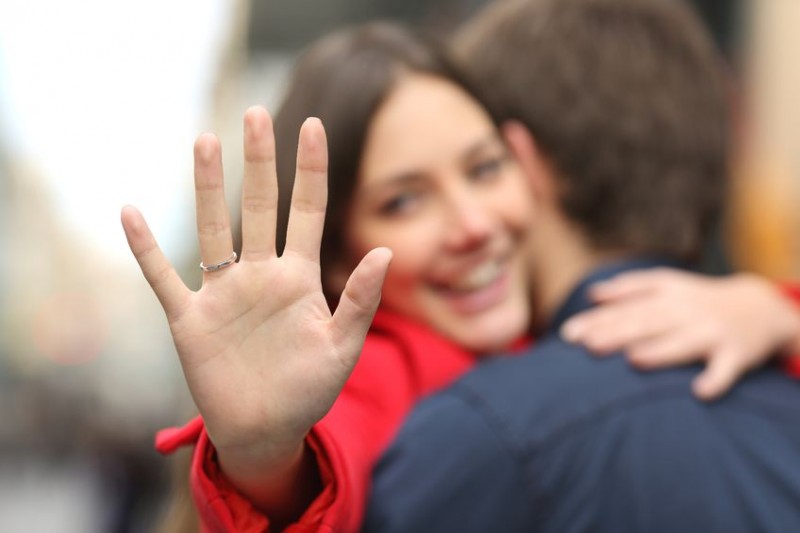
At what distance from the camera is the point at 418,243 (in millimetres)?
1664

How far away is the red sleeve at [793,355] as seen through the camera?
154cm

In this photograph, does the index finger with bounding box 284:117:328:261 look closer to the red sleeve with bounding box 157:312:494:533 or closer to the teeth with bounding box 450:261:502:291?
the red sleeve with bounding box 157:312:494:533

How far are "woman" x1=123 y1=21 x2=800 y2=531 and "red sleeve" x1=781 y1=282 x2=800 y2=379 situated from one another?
1.59 feet

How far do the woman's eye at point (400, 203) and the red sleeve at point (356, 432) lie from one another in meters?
0.19

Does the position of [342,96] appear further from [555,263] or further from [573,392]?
[573,392]

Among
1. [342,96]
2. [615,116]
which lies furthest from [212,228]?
[615,116]

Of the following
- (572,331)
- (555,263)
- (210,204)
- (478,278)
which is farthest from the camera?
(555,263)

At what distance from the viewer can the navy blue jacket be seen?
4.03 feet

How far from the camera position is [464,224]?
1641mm

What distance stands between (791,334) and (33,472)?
201 inches

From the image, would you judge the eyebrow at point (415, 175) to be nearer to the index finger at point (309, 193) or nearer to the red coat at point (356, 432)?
the red coat at point (356, 432)

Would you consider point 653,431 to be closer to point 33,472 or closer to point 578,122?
point 578,122

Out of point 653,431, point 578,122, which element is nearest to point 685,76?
point 578,122

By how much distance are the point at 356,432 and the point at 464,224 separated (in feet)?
1.66
